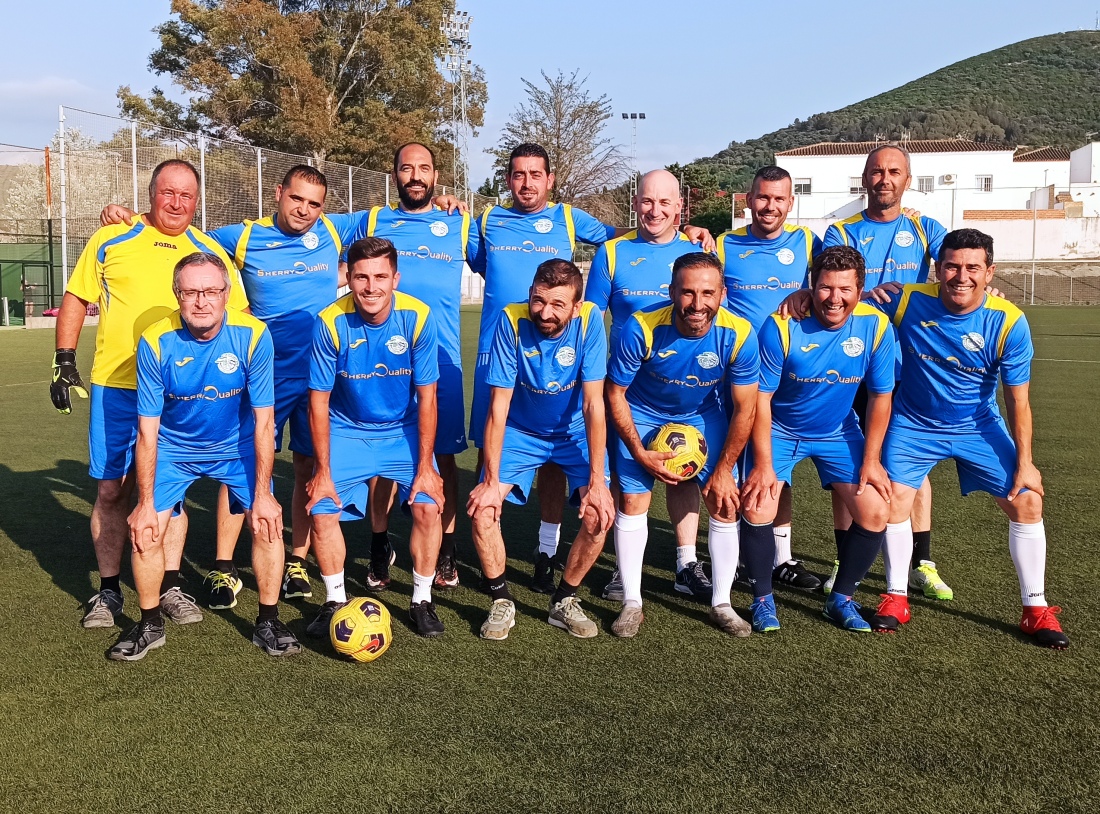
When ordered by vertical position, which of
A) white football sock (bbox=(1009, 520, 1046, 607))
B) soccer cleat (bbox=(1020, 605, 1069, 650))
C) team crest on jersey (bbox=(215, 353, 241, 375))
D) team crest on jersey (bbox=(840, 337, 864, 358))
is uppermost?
team crest on jersey (bbox=(840, 337, 864, 358))

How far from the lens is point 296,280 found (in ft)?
16.5

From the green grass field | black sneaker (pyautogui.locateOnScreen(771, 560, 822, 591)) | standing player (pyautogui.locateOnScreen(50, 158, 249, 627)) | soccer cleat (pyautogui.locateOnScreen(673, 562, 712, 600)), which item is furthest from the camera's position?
black sneaker (pyautogui.locateOnScreen(771, 560, 822, 591))

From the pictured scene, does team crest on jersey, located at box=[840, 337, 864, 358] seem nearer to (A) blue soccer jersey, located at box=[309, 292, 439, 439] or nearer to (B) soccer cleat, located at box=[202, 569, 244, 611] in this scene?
(A) blue soccer jersey, located at box=[309, 292, 439, 439]

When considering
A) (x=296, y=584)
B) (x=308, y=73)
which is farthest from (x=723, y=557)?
(x=308, y=73)

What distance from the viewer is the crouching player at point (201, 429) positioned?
13.0ft

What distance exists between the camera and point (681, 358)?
4.31 metres

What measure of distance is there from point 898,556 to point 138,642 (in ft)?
11.4

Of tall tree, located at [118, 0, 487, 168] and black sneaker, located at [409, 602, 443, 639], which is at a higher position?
tall tree, located at [118, 0, 487, 168]

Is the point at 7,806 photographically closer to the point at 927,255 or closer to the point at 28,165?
the point at 927,255

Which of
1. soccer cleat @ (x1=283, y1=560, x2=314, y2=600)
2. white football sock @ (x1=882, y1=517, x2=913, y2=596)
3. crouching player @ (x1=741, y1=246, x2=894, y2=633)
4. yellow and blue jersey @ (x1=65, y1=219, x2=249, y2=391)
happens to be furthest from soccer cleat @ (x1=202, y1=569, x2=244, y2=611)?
white football sock @ (x1=882, y1=517, x2=913, y2=596)

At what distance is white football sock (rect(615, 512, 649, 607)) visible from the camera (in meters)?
4.43

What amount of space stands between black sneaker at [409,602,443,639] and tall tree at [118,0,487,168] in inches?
1178

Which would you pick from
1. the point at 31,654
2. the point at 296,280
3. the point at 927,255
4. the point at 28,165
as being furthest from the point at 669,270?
the point at 28,165

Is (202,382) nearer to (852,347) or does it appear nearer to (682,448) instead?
(682,448)
